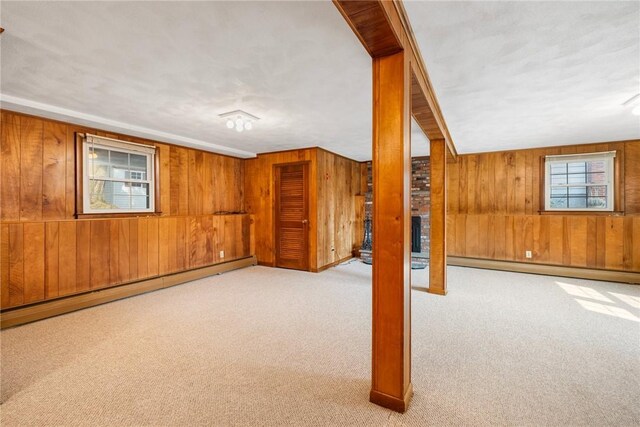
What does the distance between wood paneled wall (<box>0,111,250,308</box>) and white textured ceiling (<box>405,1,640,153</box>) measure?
4149mm

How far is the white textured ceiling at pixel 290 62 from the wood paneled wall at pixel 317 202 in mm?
1806

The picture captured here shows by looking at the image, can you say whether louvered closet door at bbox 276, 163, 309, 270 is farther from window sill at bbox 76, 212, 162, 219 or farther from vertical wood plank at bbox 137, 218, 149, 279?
vertical wood plank at bbox 137, 218, 149, 279

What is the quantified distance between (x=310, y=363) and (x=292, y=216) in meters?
3.50

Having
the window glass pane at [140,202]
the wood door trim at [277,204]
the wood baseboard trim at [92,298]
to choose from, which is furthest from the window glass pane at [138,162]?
the wood door trim at [277,204]

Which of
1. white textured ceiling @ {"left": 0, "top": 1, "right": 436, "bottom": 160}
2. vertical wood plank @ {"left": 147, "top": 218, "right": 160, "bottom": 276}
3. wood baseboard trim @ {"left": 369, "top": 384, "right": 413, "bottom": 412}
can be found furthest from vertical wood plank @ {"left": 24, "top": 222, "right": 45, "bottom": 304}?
wood baseboard trim @ {"left": 369, "top": 384, "right": 413, "bottom": 412}

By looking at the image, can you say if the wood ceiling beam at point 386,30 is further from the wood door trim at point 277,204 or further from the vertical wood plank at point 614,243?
the vertical wood plank at point 614,243

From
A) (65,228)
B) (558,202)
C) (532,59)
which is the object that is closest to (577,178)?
(558,202)

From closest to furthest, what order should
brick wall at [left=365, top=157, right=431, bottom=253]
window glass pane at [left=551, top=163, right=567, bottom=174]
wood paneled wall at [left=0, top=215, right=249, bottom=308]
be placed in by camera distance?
wood paneled wall at [left=0, top=215, right=249, bottom=308] → window glass pane at [left=551, top=163, right=567, bottom=174] → brick wall at [left=365, top=157, right=431, bottom=253]

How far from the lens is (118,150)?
407 cm

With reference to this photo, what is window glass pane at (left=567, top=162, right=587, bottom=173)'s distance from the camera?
5023 mm

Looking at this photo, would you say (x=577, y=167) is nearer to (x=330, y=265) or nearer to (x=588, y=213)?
(x=588, y=213)

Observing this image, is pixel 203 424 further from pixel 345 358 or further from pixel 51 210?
pixel 51 210

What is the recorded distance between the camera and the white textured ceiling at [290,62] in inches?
63.7

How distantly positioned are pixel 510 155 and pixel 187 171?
238 inches
